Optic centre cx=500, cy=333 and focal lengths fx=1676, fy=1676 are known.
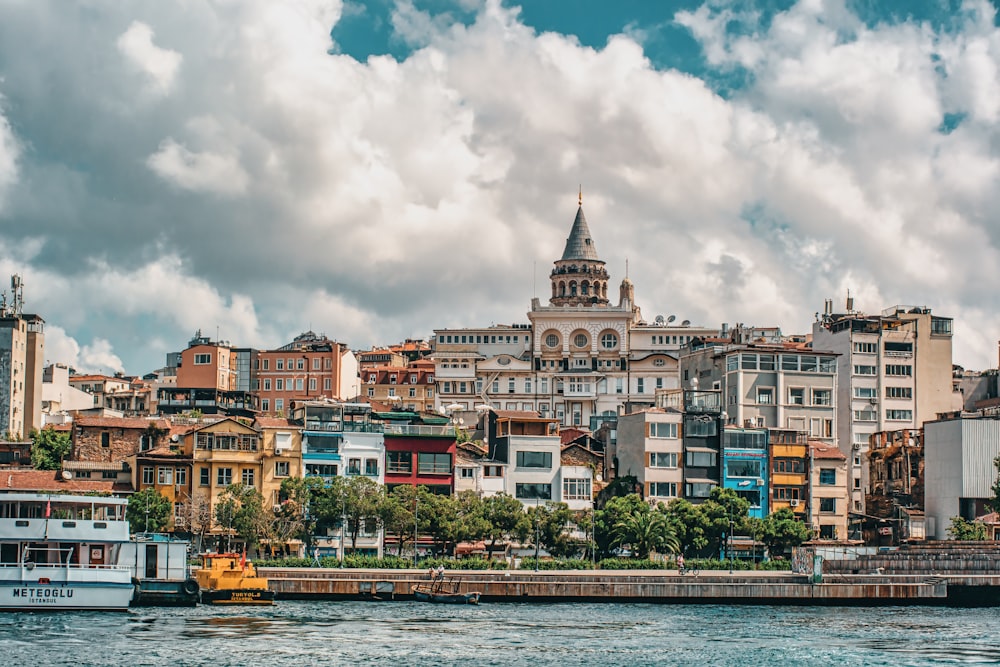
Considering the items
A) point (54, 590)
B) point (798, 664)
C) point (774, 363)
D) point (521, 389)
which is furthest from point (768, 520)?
point (521, 389)

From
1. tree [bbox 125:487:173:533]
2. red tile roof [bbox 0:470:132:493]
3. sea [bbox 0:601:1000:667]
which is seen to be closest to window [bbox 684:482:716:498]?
sea [bbox 0:601:1000:667]

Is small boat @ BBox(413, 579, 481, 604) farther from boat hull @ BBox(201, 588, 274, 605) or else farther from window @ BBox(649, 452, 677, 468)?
window @ BBox(649, 452, 677, 468)

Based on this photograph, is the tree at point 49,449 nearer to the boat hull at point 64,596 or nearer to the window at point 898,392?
the boat hull at point 64,596

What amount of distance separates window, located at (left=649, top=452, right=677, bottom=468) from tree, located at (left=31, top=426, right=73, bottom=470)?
37.5m

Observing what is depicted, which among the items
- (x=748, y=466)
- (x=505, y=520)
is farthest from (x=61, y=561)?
Result: (x=748, y=466)

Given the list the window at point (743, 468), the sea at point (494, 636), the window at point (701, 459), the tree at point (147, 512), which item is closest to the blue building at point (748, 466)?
the window at point (743, 468)

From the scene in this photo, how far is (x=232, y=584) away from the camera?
251 ft

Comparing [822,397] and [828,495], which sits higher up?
[822,397]

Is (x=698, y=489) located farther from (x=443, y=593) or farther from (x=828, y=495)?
(x=443, y=593)

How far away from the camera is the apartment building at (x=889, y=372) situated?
135375 mm

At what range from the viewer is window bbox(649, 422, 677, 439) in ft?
351

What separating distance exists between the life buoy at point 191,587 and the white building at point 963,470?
54.1 meters

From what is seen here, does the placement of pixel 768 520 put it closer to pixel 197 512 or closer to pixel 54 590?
pixel 197 512

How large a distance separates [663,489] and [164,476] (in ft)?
102
